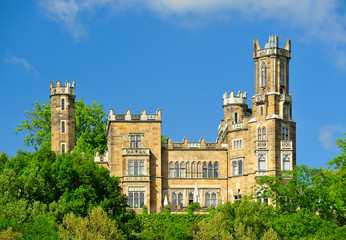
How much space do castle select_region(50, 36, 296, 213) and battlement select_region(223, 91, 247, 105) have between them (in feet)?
24.3

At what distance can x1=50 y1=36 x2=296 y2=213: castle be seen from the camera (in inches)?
3917

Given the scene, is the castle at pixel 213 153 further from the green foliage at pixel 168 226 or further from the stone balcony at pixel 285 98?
the green foliage at pixel 168 226

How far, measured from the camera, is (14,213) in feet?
264

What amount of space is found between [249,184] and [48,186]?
22.4 metres

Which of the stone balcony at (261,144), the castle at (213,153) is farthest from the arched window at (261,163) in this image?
the stone balcony at (261,144)

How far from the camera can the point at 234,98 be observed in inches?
4395

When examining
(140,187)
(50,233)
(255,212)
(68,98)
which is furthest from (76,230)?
(68,98)

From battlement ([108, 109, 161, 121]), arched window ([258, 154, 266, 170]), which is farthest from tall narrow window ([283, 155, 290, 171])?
battlement ([108, 109, 161, 121])

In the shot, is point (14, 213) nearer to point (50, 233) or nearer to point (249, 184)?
point (50, 233)

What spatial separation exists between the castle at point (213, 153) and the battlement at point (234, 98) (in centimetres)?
741

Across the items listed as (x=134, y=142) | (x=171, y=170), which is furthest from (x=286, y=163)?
(x=134, y=142)

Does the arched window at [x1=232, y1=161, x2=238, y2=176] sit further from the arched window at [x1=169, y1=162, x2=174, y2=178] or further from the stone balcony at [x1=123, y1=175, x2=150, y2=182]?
the stone balcony at [x1=123, y1=175, x2=150, y2=182]

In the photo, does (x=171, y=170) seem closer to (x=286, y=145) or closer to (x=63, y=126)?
(x=286, y=145)

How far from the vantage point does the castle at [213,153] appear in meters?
99.5
